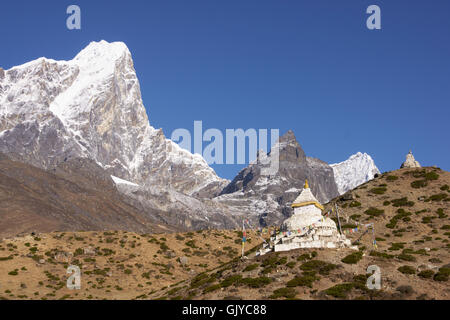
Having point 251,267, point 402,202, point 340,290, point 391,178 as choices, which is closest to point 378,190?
point 391,178

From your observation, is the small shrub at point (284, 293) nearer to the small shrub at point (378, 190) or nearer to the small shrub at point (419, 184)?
the small shrub at point (378, 190)

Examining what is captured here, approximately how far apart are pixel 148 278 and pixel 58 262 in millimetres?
16630

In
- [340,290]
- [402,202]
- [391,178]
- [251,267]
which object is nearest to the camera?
[340,290]

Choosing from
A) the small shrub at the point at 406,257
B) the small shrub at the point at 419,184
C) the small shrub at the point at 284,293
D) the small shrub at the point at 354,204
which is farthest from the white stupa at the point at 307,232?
the small shrub at the point at 419,184

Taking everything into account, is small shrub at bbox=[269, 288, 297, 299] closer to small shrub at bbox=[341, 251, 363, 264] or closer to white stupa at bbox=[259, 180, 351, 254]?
small shrub at bbox=[341, 251, 363, 264]

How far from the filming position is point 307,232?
68.2 m

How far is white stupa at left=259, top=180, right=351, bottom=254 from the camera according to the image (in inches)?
2623

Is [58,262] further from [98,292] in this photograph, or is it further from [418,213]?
[418,213]

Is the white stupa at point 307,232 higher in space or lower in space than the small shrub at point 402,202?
lower

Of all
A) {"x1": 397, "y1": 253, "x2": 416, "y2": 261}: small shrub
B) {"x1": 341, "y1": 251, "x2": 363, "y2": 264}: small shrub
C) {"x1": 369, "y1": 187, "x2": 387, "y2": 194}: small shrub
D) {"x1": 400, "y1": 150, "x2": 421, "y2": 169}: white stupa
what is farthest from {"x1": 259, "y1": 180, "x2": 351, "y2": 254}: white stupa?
{"x1": 400, "y1": 150, "x2": 421, "y2": 169}: white stupa

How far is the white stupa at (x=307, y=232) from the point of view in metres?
66.6

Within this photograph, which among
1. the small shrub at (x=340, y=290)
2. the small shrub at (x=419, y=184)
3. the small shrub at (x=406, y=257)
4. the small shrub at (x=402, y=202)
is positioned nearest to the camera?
the small shrub at (x=340, y=290)

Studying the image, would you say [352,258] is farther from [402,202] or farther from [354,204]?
[354,204]
